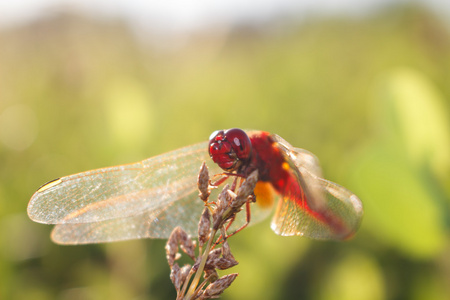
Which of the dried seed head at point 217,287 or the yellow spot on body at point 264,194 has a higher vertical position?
the dried seed head at point 217,287

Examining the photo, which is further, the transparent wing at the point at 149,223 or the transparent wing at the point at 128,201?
the transparent wing at the point at 149,223

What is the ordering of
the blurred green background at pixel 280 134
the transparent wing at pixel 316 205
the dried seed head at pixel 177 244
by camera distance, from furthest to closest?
the blurred green background at pixel 280 134
the transparent wing at pixel 316 205
the dried seed head at pixel 177 244

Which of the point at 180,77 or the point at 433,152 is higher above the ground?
the point at 433,152

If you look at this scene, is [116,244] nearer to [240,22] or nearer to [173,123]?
[173,123]

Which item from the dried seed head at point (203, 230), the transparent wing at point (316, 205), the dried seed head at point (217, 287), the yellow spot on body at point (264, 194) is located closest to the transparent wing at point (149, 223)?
the yellow spot on body at point (264, 194)

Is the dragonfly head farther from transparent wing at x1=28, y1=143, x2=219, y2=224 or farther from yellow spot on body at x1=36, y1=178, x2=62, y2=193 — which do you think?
yellow spot on body at x1=36, y1=178, x2=62, y2=193

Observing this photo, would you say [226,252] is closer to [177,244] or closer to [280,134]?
[177,244]

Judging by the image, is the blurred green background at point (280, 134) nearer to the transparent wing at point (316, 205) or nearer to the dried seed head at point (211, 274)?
the transparent wing at point (316, 205)

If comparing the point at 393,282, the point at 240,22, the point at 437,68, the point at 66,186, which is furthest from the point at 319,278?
the point at 240,22

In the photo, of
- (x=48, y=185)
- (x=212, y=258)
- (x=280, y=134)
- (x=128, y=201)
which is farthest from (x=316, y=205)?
(x=280, y=134)
